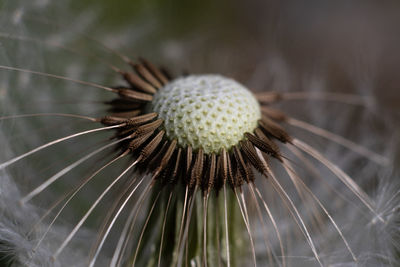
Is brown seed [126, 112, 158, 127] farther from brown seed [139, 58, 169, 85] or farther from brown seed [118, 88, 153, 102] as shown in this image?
brown seed [139, 58, 169, 85]

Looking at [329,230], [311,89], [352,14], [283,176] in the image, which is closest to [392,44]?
[352,14]

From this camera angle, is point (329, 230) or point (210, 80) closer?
point (210, 80)

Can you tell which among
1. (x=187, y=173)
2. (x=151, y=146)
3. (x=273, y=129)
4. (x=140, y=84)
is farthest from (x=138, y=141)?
(x=273, y=129)

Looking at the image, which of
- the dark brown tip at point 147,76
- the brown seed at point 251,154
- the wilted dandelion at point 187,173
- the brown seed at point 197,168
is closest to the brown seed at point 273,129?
the wilted dandelion at point 187,173

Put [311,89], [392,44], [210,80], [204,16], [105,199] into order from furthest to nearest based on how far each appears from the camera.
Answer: [392,44], [204,16], [311,89], [105,199], [210,80]

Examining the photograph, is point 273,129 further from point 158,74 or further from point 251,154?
point 158,74

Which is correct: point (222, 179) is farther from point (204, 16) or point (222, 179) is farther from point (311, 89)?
point (204, 16)

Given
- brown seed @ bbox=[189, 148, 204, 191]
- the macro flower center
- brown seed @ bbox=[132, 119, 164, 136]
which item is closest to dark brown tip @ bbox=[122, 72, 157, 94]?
the macro flower center

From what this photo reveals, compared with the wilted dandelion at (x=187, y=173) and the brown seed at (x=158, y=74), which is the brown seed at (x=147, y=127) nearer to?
the wilted dandelion at (x=187, y=173)

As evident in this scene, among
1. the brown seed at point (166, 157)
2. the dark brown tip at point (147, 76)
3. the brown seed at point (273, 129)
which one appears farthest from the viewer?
the dark brown tip at point (147, 76)
